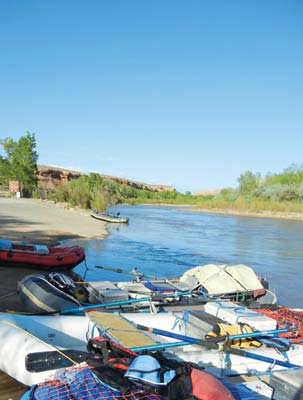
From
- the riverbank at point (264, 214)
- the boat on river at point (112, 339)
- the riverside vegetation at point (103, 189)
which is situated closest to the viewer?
the boat on river at point (112, 339)

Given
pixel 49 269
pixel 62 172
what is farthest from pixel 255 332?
pixel 62 172

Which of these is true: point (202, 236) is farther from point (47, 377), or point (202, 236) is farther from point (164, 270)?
point (47, 377)

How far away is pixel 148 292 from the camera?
876 centimetres

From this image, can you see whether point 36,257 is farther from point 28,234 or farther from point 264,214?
point 264,214

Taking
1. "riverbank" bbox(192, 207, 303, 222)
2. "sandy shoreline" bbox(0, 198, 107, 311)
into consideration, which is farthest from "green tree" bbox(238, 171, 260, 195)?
"sandy shoreline" bbox(0, 198, 107, 311)

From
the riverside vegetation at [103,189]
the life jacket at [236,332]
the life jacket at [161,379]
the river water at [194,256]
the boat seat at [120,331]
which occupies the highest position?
the riverside vegetation at [103,189]

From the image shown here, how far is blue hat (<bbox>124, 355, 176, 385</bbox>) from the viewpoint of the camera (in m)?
3.57

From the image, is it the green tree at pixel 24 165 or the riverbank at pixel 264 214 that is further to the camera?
the riverbank at pixel 264 214

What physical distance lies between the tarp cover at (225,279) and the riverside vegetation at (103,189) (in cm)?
2821

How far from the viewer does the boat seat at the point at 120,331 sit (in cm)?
502

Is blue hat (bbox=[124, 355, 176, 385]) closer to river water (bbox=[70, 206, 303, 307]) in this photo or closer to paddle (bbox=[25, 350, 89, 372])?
paddle (bbox=[25, 350, 89, 372])

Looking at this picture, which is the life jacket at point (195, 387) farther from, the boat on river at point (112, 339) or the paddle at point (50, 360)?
the paddle at point (50, 360)

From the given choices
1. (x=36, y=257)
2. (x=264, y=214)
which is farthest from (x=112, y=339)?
(x=264, y=214)

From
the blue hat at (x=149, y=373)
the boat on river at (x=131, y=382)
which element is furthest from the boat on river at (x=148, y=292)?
the blue hat at (x=149, y=373)
